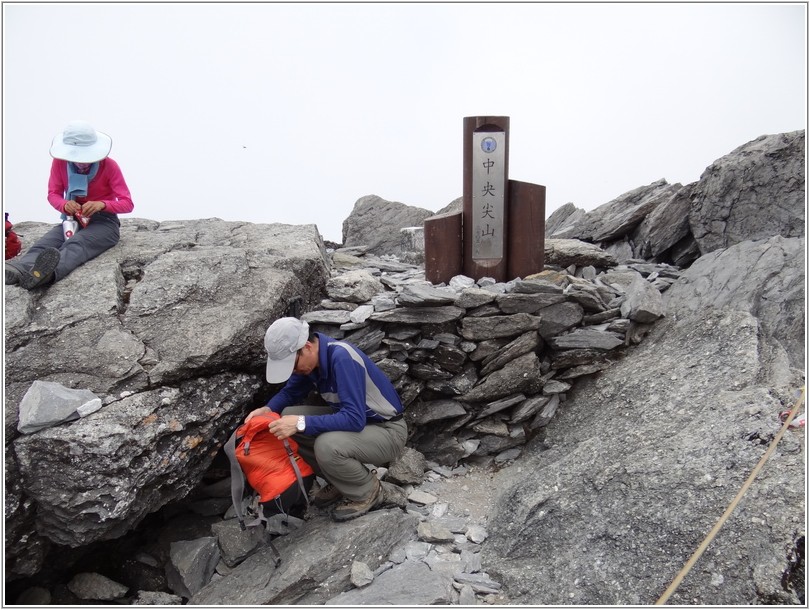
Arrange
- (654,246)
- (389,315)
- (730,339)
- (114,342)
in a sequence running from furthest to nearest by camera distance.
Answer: (654,246), (389,315), (730,339), (114,342)

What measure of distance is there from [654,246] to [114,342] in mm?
8210

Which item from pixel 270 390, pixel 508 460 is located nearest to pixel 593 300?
pixel 508 460

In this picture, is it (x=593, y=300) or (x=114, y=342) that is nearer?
(x=114, y=342)

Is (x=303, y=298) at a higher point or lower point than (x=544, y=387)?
higher

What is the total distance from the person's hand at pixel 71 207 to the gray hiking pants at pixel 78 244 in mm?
238

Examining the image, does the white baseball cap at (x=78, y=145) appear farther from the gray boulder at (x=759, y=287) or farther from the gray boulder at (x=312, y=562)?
the gray boulder at (x=759, y=287)

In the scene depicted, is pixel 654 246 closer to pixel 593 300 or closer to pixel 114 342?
→ pixel 593 300

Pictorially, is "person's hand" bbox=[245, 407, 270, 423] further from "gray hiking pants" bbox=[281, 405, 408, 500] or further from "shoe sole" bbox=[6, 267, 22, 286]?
"shoe sole" bbox=[6, 267, 22, 286]

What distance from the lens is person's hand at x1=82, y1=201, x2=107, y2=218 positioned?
6.35 metres

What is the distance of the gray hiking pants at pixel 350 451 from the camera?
5.04 m

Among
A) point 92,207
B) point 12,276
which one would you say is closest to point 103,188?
point 92,207

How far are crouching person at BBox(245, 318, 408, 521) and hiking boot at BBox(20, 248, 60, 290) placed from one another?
2.71m

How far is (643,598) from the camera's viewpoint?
4.22 m

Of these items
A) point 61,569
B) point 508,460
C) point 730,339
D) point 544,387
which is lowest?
point 61,569
